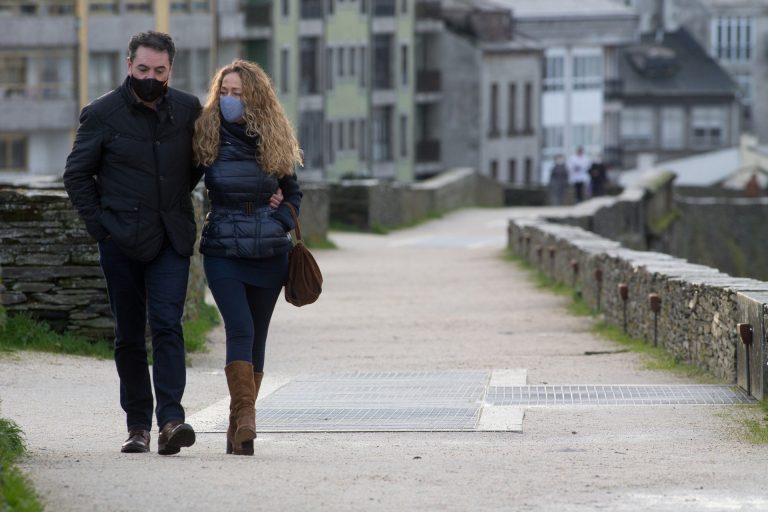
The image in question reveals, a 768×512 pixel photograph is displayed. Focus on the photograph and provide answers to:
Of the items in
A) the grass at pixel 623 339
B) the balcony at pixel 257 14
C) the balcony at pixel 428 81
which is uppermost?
the balcony at pixel 257 14

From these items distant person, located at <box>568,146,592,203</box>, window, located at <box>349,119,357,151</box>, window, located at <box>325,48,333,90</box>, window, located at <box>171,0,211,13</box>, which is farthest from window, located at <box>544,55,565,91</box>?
distant person, located at <box>568,146,592,203</box>

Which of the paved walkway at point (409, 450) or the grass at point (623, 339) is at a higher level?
the paved walkway at point (409, 450)

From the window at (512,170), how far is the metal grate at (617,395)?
245ft

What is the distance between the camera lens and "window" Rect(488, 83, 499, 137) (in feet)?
275

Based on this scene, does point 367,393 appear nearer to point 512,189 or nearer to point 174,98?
point 174,98

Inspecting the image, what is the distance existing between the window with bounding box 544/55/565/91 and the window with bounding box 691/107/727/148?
1603 cm

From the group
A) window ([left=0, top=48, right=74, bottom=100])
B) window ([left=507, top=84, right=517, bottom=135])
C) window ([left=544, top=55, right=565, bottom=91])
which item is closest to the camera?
window ([left=0, top=48, right=74, bottom=100])

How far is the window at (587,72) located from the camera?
95500 mm

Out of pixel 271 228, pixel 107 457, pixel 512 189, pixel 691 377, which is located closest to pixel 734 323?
pixel 691 377

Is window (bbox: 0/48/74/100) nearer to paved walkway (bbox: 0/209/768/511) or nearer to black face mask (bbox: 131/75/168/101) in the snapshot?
paved walkway (bbox: 0/209/768/511)

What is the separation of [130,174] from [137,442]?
46.6 inches

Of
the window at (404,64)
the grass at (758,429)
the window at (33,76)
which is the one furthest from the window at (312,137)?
the grass at (758,429)

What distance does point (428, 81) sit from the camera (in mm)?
80438

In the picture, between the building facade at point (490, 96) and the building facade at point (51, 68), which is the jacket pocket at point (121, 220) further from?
the building facade at point (490, 96)
